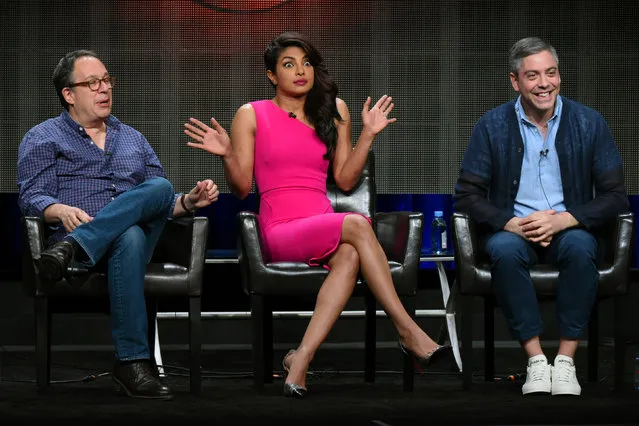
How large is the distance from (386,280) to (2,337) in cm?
290

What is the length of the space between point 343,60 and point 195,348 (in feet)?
8.00

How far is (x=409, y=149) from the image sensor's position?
19.5ft

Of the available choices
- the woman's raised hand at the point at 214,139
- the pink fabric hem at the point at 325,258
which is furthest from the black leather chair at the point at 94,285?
the pink fabric hem at the point at 325,258

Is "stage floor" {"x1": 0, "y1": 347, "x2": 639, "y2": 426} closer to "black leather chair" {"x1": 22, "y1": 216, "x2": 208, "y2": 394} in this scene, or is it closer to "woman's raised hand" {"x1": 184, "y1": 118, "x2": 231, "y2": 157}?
"black leather chair" {"x1": 22, "y1": 216, "x2": 208, "y2": 394}

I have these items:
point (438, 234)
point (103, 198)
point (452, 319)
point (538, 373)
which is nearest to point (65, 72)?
point (103, 198)

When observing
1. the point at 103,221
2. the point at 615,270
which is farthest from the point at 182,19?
the point at 615,270

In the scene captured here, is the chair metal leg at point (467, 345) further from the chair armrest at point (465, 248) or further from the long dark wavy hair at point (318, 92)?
the long dark wavy hair at point (318, 92)

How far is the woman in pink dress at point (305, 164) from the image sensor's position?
3797 millimetres

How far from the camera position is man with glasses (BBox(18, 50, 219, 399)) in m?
3.67

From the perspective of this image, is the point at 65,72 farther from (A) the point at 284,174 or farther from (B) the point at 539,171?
(B) the point at 539,171

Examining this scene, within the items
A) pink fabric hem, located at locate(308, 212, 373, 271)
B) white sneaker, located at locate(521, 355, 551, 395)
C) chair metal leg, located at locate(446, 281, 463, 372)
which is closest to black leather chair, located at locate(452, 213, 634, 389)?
white sneaker, located at locate(521, 355, 551, 395)

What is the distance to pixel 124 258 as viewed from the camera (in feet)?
12.2

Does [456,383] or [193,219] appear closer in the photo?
[193,219]

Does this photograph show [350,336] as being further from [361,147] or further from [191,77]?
[361,147]
